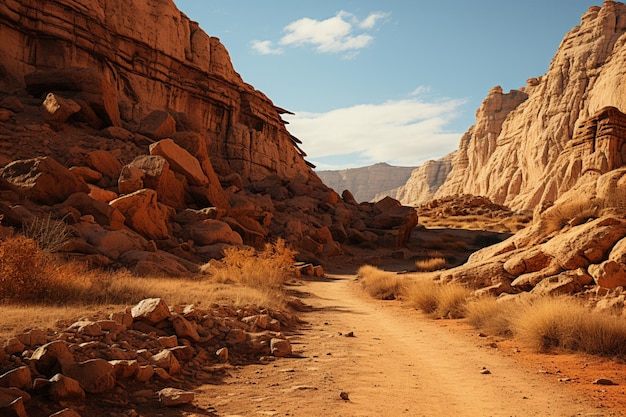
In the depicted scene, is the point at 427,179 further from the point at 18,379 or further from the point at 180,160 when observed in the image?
the point at 18,379

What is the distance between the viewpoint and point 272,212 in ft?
105

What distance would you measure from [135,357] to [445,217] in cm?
5384

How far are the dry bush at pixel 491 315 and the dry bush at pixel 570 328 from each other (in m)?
0.54

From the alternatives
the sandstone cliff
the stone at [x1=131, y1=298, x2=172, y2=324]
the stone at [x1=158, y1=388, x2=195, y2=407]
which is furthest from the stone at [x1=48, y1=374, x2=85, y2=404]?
the sandstone cliff

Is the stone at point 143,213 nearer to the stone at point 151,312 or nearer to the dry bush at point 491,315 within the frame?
the stone at point 151,312

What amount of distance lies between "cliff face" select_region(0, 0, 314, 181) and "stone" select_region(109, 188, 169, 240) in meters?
10.6

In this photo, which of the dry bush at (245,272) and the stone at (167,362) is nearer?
the stone at (167,362)

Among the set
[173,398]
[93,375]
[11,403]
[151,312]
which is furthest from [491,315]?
[11,403]

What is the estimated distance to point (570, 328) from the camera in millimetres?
7367

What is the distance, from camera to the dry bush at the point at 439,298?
36.8ft

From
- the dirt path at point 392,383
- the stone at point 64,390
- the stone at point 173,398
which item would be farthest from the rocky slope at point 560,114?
the stone at point 64,390

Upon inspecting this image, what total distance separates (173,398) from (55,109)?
2406 centimetres

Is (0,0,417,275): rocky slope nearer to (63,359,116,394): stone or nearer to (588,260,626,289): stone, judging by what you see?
(63,359,116,394): stone

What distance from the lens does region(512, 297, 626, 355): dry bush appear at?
6.88 meters
